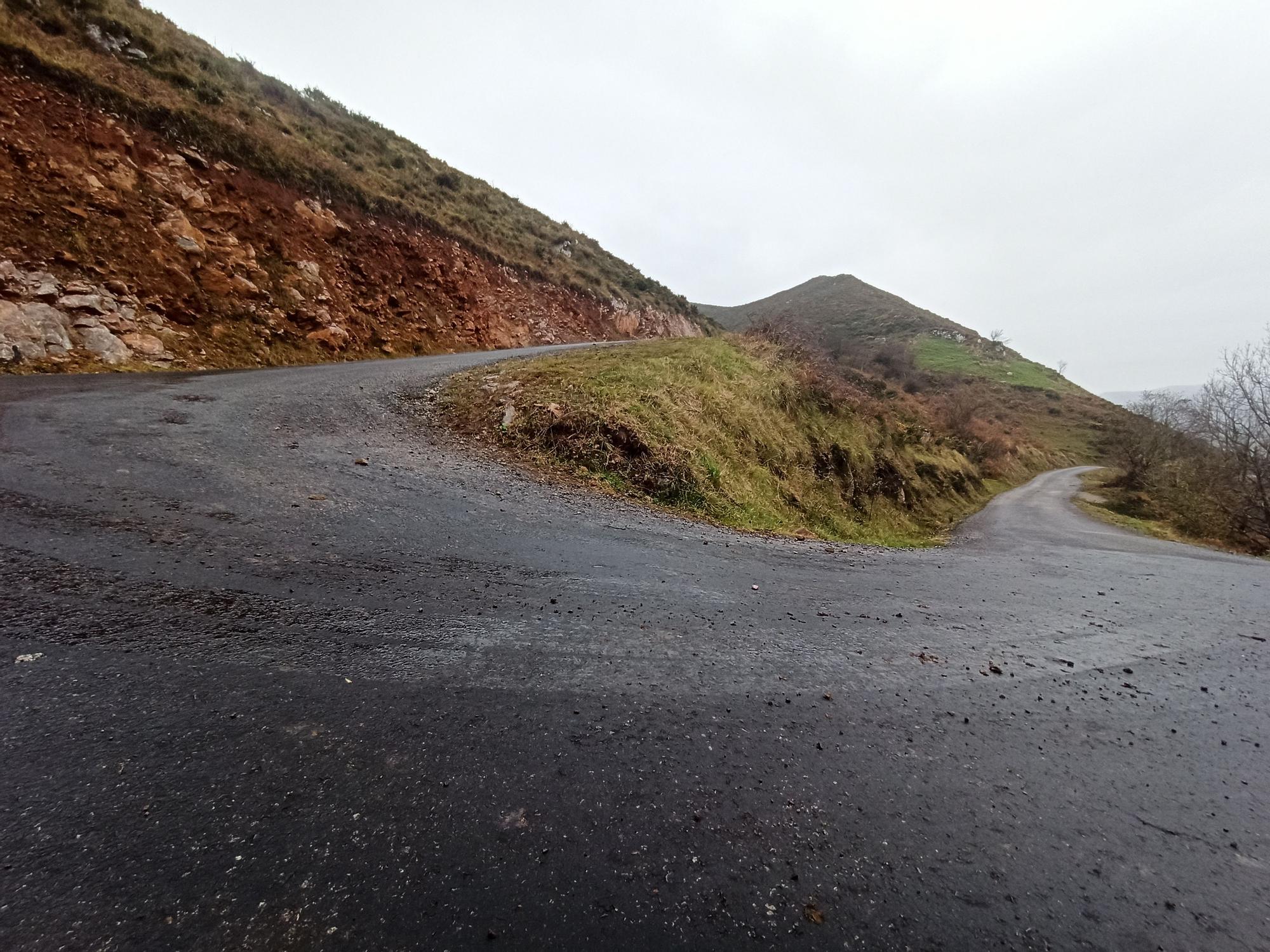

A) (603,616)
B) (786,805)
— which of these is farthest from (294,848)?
(603,616)

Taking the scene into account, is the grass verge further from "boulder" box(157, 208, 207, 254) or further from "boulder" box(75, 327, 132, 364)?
"boulder" box(157, 208, 207, 254)

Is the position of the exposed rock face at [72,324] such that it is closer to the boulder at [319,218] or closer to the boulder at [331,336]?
the boulder at [331,336]

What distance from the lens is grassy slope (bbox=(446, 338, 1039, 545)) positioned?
8609mm

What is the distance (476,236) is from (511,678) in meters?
25.0

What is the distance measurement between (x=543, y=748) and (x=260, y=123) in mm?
22760

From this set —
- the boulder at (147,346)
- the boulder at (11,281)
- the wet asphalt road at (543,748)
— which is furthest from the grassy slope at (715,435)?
the boulder at (11,281)

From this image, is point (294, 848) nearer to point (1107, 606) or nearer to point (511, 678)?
point (511, 678)

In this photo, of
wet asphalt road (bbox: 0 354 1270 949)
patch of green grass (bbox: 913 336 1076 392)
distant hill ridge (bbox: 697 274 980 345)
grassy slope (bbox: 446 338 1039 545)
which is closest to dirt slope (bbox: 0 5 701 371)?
grassy slope (bbox: 446 338 1039 545)

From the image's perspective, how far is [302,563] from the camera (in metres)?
3.65

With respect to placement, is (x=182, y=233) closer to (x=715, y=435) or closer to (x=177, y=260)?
(x=177, y=260)

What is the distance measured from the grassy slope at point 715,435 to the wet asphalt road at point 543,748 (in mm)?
3611

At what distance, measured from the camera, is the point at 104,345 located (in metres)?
8.91

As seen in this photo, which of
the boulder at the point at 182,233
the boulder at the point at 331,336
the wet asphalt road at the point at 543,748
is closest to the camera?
the wet asphalt road at the point at 543,748

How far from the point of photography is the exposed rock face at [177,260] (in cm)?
892
